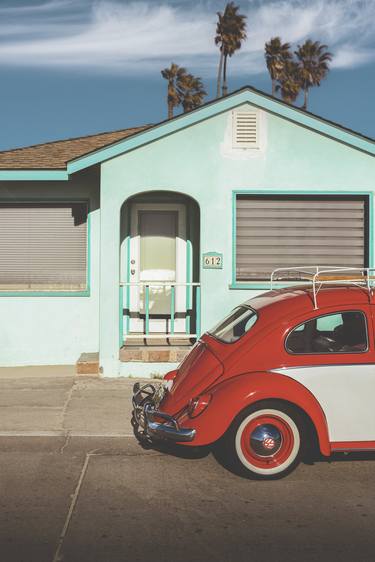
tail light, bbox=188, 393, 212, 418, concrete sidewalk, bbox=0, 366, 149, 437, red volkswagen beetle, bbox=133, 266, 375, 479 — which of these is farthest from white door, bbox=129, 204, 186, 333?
tail light, bbox=188, 393, 212, 418

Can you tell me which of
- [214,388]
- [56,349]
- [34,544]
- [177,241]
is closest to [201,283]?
[177,241]

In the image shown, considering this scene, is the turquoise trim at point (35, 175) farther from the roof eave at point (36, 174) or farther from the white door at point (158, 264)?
the white door at point (158, 264)

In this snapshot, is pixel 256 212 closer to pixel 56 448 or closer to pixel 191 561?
pixel 56 448

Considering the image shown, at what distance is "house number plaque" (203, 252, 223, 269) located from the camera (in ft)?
30.0

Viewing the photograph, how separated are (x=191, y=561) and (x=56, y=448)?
8.70ft

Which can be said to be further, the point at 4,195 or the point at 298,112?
the point at 4,195

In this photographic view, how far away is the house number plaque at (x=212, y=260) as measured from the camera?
916 cm

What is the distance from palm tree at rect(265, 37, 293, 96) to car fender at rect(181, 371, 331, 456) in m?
41.0

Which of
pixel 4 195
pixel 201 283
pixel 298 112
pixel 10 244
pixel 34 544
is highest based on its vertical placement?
pixel 298 112

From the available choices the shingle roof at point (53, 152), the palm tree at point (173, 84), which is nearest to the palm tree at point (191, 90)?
the palm tree at point (173, 84)

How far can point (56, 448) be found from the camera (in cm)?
590

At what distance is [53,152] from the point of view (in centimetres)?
1125

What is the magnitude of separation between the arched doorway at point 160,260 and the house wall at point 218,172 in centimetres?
105

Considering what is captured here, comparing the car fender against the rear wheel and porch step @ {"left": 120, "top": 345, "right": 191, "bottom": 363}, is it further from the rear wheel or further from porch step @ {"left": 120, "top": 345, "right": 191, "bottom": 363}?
porch step @ {"left": 120, "top": 345, "right": 191, "bottom": 363}
